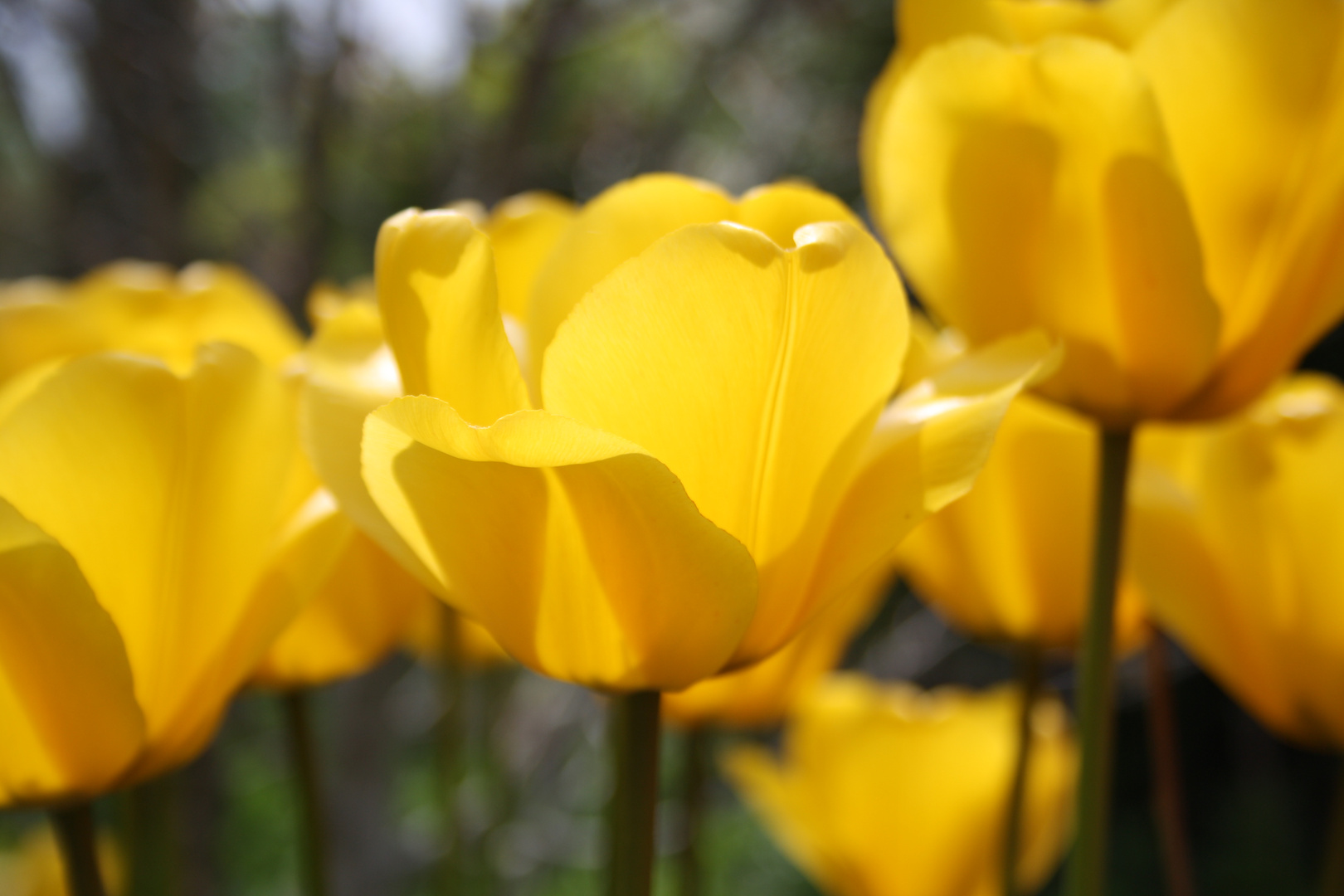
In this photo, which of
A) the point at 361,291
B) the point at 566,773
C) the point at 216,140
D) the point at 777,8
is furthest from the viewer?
the point at 216,140

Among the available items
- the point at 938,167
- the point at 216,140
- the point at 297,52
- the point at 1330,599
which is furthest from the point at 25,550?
the point at 216,140

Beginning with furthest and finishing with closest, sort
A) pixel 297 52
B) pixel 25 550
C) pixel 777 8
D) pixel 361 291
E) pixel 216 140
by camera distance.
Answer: pixel 216 140 → pixel 777 8 → pixel 297 52 → pixel 361 291 → pixel 25 550

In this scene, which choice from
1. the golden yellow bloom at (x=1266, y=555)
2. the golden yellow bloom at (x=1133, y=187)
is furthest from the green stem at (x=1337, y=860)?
the golden yellow bloom at (x=1133, y=187)

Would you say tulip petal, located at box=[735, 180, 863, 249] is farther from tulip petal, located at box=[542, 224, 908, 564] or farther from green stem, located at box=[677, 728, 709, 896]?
green stem, located at box=[677, 728, 709, 896]

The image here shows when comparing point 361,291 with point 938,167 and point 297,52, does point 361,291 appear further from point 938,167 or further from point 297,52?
point 297,52

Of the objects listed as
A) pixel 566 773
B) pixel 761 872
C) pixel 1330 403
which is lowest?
pixel 761 872

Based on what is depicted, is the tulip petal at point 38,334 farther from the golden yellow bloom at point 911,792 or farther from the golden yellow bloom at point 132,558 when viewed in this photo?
the golden yellow bloom at point 911,792

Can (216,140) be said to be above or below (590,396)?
below
